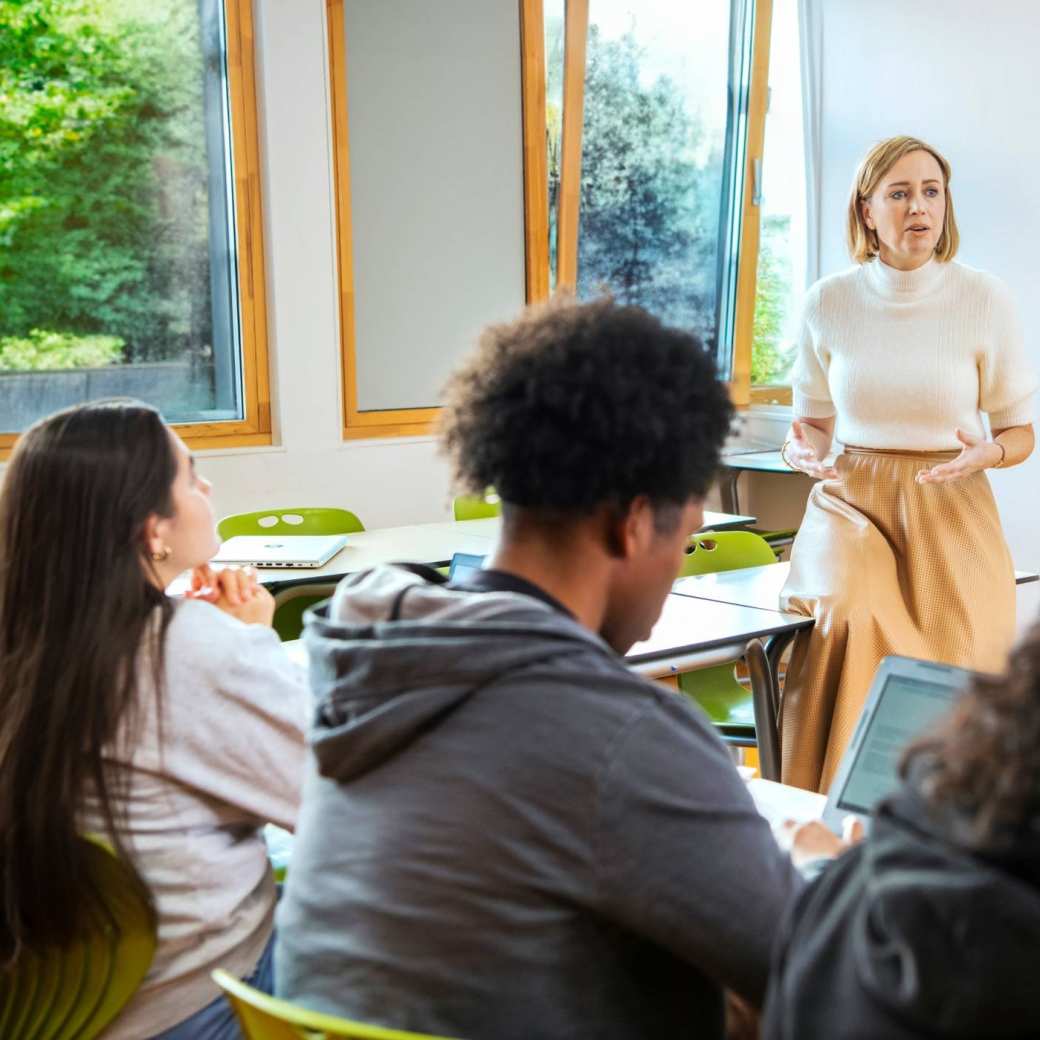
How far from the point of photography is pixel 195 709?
1.52 m

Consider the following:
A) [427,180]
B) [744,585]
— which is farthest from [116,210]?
[744,585]

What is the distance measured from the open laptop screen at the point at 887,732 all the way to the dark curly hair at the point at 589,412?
1.53 feet

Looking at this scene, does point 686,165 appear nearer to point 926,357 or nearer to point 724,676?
point 926,357

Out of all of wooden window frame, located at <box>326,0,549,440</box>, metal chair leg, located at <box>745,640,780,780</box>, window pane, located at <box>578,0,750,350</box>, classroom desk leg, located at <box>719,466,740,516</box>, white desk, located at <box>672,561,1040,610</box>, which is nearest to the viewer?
metal chair leg, located at <box>745,640,780,780</box>

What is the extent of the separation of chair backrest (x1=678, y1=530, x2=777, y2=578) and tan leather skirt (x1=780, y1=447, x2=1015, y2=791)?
16.5 inches

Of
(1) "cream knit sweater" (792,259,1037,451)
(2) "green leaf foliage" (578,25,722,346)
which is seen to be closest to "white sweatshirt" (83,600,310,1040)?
(1) "cream knit sweater" (792,259,1037,451)

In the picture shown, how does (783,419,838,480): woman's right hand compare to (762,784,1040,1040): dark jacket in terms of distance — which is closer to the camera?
(762,784,1040,1040): dark jacket

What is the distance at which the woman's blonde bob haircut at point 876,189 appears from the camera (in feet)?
10.6

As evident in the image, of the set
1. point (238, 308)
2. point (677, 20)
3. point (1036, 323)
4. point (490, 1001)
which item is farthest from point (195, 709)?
point (677, 20)

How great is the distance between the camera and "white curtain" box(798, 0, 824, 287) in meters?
5.97

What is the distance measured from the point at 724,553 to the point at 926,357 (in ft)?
2.60

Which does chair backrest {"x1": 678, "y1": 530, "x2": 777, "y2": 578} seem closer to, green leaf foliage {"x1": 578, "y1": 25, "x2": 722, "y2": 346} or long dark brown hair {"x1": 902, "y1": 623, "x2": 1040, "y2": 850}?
green leaf foliage {"x1": 578, "y1": 25, "x2": 722, "y2": 346}

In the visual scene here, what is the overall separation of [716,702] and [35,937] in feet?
7.03

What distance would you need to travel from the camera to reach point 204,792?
1.54m
